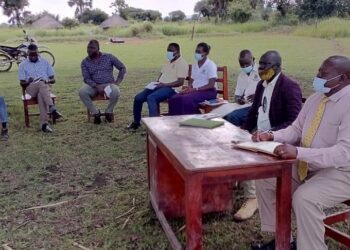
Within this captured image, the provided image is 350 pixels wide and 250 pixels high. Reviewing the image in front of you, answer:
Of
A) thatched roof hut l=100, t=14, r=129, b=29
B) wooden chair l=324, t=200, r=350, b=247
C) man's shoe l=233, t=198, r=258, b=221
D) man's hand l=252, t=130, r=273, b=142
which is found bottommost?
man's shoe l=233, t=198, r=258, b=221

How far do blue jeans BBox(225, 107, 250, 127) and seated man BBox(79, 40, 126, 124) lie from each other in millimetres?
2722

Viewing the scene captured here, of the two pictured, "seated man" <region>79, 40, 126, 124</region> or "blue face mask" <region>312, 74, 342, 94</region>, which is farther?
"seated man" <region>79, 40, 126, 124</region>

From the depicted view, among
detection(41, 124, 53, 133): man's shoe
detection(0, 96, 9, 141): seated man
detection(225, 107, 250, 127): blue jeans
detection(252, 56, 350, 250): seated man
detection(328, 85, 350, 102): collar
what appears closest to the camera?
detection(252, 56, 350, 250): seated man

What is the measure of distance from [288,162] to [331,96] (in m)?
0.57

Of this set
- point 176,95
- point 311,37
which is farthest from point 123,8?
point 176,95

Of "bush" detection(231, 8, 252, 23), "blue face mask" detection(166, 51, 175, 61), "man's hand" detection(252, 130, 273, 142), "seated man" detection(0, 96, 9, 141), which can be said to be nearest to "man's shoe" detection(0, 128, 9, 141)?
"seated man" detection(0, 96, 9, 141)

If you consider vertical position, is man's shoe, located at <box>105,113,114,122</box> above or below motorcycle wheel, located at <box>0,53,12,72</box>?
below

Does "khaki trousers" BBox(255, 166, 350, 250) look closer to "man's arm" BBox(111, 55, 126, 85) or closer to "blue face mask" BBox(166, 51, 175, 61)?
"blue face mask" BBox(166, 51, 175, 61)

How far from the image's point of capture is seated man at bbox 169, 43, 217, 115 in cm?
625

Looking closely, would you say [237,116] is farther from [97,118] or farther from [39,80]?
[39,80]

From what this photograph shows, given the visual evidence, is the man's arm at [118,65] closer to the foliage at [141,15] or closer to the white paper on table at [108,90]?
the white paper on table at [108,90]

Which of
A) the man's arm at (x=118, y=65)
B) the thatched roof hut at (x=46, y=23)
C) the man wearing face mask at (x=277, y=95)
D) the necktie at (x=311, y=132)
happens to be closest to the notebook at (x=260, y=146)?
the necktie at (x=311, y=132)

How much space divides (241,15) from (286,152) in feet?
131

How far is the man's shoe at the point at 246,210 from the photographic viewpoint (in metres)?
3.96
